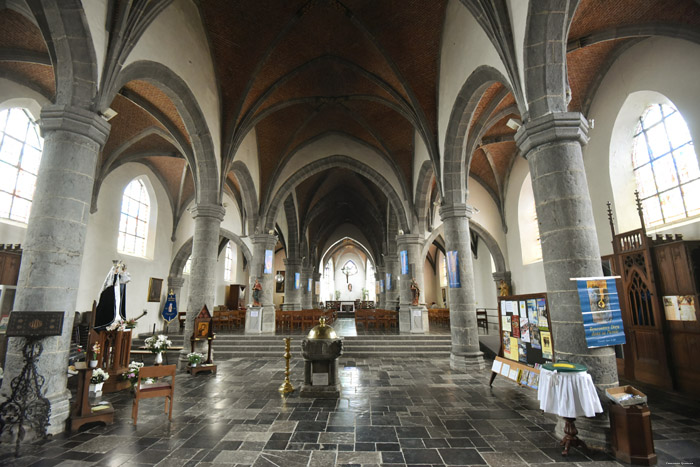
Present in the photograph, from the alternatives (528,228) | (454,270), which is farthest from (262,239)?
(528,228)

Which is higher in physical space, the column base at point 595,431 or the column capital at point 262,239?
the column capital at point 262,239

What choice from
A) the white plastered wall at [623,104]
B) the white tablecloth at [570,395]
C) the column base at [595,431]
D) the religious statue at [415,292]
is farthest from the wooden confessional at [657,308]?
the religious statue at [415,292]

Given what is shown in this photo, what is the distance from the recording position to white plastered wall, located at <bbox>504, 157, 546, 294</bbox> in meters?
12.9

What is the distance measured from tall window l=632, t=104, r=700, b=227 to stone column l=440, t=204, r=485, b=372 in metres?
4.38

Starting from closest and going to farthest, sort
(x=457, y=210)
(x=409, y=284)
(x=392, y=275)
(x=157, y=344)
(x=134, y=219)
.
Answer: (x=157, y=344) < (x=457, y=210) < (x=409, y=284) < (x=134, y=219) < (x=392, y=275)

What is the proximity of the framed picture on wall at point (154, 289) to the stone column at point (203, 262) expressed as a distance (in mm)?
6804

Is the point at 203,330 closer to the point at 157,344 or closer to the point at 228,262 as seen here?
the point at 157,344

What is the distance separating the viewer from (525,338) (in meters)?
5.64

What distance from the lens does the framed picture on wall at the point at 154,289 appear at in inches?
566

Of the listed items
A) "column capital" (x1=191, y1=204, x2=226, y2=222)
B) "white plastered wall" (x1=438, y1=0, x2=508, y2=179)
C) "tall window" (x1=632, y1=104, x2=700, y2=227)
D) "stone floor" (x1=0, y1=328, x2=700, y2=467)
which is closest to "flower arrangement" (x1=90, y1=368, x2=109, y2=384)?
"stone floor" (x1=0, y1=328, x2=700, y2=467)

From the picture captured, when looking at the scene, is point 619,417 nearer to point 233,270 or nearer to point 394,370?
point 394,370

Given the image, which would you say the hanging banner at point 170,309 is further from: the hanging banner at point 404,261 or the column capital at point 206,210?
the hanging banner at point 404,261

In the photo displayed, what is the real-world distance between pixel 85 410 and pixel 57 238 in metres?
2.28

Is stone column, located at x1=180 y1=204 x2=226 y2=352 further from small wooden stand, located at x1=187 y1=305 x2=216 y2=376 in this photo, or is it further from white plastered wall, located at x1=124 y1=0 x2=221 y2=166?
white plastered wall, located at x1=124 y1=0 x2=221 y2=166
